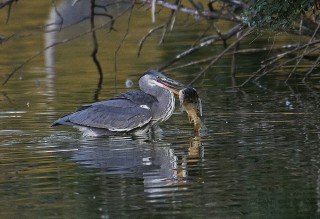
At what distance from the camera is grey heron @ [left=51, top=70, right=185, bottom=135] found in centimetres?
1179

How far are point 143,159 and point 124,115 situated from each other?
6.26 feet

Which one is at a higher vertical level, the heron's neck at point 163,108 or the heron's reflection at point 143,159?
the heron's neck at point 163,108

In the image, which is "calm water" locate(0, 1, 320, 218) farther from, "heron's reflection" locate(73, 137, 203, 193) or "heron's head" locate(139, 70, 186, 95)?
"heron's head" locate(139, 70, 186, 95)

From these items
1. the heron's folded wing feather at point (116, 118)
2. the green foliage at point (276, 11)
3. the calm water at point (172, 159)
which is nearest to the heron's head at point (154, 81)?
the calm water at point (172, 159)

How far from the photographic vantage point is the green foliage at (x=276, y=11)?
10.9 meters

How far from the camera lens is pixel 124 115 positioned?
11836mm

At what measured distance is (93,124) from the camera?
38.6 ft

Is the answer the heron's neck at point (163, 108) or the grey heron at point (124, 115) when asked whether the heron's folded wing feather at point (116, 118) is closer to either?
the grey heron at point (124, 115)

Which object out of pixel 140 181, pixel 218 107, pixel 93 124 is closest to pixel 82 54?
pixel 218 107

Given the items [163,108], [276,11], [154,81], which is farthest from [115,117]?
[276,11]

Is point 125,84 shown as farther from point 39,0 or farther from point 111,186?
point 39,0

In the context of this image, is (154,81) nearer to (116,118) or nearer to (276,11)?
(116,118)

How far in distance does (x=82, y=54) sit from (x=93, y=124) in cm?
947

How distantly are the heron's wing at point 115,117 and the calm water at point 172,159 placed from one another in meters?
0.22
